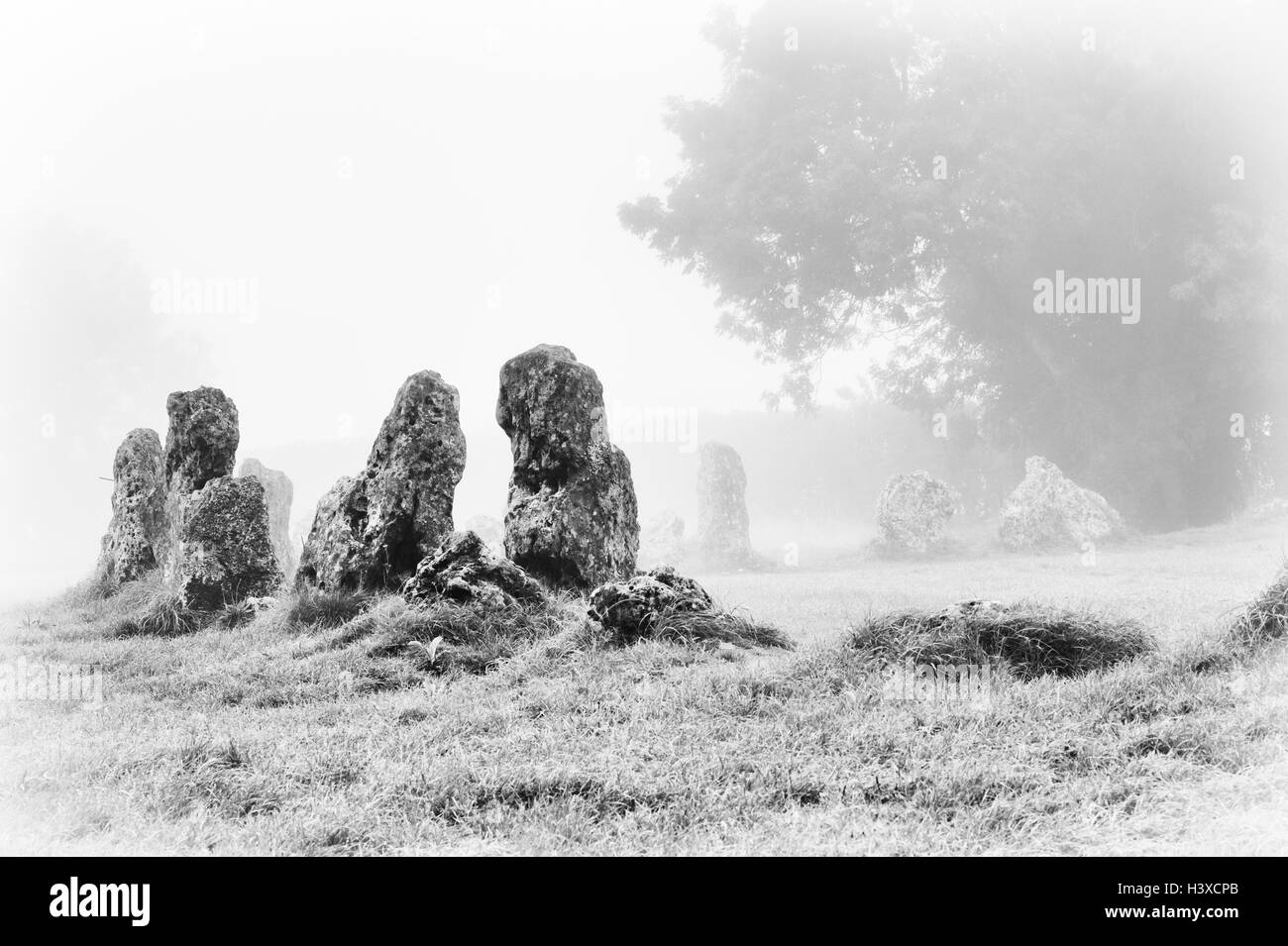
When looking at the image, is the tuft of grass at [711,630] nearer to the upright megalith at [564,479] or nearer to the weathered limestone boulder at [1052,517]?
the upright megalith at [564,479]

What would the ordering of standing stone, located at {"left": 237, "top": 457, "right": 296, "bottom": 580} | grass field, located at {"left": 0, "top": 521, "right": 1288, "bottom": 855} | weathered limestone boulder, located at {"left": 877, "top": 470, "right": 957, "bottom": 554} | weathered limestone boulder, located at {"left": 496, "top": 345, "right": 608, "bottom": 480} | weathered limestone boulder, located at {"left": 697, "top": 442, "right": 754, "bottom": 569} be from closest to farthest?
grass field, located at {"left": 0, "top": 521, "right": 1288, "bottom": 855}, weathered limestone boulder, located at {"left": 496, "top": 345, "right": 608, "bottom": 480}, standing stone, located at {"left": 237, "top": 457, "right": 296, "bottom": 580}, weathered limestone boulder, located at {"left": 877, "top": 470, "right": 957, "bottom": 554}, weathered limestone boulder, located at {"left": 697, "top": 442, "right": 754, "bottom": 569}

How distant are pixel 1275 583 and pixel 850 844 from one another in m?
5.15

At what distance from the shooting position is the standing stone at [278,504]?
823 inches

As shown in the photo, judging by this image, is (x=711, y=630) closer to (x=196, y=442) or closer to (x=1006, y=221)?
(x=196, y=442)

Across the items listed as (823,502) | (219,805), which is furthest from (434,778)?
(823,502)

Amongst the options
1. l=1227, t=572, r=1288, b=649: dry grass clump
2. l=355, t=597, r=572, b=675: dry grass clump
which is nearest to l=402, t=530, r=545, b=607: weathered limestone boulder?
l=355, t=597, r=572, b=675: dry grass clump

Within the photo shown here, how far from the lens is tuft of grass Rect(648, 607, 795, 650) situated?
816 cm

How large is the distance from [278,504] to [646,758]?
62.6 ft

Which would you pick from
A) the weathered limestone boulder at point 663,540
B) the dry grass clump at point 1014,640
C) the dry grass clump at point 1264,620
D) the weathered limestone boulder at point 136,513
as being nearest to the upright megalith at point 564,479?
the dry grass clump at point 1014,640

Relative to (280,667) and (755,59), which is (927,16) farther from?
(280,667)

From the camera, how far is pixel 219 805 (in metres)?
4.34

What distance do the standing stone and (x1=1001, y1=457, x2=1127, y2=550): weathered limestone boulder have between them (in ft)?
54.2

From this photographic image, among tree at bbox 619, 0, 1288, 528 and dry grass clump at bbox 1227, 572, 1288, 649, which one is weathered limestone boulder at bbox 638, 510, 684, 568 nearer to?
tree at bbox 619, 0, 1288, 528

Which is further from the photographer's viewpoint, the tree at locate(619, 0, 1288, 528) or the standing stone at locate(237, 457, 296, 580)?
the tree at locate(619, 0, 1288, 528)
